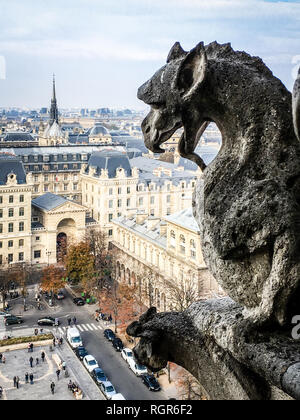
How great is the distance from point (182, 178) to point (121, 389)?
132 feet

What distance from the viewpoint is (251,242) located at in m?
4.34

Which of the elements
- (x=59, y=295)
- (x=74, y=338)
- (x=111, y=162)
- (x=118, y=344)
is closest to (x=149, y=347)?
(x=118, y=344)

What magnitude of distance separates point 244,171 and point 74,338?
32921 millimetres

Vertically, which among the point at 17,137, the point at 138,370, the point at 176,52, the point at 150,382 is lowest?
the point at 138,370

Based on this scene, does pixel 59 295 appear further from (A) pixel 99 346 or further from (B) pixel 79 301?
(A) pixel 99 346

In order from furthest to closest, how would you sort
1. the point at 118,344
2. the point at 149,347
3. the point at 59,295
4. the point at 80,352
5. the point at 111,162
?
1. the point at 111,162
2. the point at 59,295
3. the point at 118,344
4. the point at 80,352
5. the point at 149,347

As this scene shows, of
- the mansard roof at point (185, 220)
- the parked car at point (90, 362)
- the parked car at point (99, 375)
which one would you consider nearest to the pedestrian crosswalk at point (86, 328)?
the parked car at point (90, 362)

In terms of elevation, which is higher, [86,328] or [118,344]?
[118,344]

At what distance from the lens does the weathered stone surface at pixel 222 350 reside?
13.4ft

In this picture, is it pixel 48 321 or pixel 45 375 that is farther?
pixel 48 321

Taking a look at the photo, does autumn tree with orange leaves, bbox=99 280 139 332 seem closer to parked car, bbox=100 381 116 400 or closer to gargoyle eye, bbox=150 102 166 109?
parked car, bbox=100 381 116 400

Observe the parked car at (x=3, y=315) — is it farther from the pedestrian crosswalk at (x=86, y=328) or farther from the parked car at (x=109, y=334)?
the parked car at (x=109, y=334)

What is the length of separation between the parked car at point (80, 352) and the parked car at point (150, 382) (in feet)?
15.7

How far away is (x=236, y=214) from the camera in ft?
14.5
